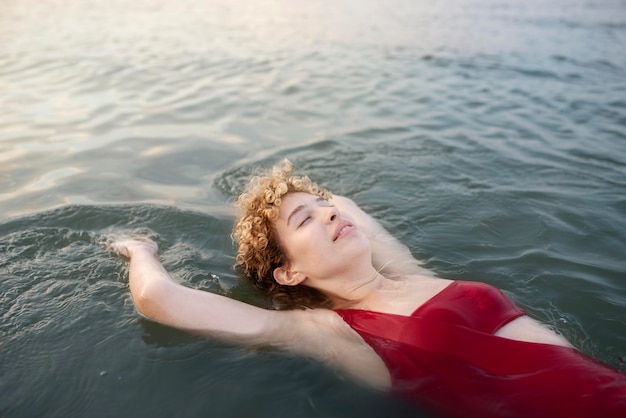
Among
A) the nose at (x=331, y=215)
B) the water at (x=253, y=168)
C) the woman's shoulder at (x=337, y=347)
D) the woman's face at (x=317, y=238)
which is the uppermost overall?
the nose at (x=331, y=215)

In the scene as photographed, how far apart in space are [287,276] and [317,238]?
42cm

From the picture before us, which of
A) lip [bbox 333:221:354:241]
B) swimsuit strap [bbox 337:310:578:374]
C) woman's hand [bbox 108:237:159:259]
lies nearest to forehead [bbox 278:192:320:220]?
lip [bbox 333:221:354:241]

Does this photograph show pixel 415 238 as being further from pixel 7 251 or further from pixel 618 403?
pixel 7 251

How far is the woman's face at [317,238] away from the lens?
11.7ft

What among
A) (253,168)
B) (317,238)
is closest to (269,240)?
(317,238)

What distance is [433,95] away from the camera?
989cm

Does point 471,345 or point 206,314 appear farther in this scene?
point 206,314

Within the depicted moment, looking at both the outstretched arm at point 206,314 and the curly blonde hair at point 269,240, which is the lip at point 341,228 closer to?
the curly blonde hair at point 269,240

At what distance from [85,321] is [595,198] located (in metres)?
4.88

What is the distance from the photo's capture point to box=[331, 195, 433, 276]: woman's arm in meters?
4.32

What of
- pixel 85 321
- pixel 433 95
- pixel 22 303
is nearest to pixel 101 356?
pixel 85 321

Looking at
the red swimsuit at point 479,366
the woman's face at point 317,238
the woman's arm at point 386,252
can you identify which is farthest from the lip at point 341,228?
the woman's arm at point 386,252

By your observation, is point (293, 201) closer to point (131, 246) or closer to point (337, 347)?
point (337, 347)

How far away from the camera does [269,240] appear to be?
3.81m
